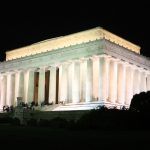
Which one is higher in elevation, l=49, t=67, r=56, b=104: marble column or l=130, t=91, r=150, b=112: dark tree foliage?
l=49, t=67, r=56, b=104: marble column

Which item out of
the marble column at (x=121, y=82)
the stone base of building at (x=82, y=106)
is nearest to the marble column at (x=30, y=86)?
the stone base of building at (x=82, y=106)

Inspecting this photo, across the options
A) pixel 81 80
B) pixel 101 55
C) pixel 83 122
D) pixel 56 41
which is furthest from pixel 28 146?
pixel 56 41

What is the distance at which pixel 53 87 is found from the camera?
81000 millimetres

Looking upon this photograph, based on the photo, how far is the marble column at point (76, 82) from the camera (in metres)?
76.4

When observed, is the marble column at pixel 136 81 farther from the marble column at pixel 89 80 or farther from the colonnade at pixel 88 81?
the marble column at pixel 89 80

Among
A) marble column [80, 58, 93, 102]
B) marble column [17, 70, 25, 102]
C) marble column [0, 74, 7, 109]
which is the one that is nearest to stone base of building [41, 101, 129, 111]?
marble column [80, 58, 93, 102]

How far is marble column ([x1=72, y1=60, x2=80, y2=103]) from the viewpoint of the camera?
76375 mm

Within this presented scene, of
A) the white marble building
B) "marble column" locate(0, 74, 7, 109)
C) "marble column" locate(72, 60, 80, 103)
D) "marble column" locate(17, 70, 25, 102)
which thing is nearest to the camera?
the white marble building

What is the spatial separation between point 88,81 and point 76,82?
12.4ft

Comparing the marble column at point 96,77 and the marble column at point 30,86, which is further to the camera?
the marble column at point 30,86

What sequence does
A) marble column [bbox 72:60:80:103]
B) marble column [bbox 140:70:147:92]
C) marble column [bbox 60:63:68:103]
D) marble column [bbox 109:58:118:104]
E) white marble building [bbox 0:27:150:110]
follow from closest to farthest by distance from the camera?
white marble building [bbox 0:27:150:110]
marble column [bbox 109:58:118:104]
marble column [bbox 72:60:80:103]
marble column [bbox 60:63:68:103]
marble column [bbox 140:70:147:92]

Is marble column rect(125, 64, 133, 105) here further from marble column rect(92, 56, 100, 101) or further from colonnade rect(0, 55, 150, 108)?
marble column rect(92, 56, 100, 101)

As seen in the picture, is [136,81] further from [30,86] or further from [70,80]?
[30,86]

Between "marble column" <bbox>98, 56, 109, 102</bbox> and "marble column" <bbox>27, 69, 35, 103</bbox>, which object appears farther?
"marble column" <bbox>27, 69, 35, 103</bbox>
